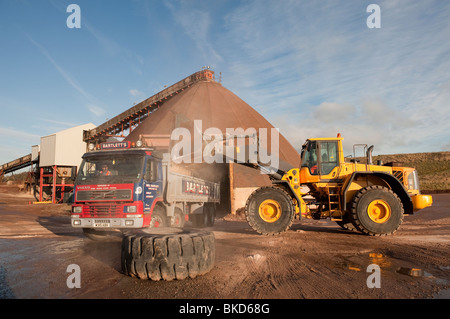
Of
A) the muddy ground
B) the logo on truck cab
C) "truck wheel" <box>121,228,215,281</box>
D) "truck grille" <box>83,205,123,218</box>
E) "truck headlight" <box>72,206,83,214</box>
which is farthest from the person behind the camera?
the logo on truck cab

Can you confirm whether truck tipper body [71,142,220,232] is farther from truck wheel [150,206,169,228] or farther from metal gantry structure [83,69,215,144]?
metal gantry structure [83,69,215,144]

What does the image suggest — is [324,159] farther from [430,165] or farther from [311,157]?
[430,165]

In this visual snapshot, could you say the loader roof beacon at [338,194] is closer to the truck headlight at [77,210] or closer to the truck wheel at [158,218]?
the truck wheel at [158,218]

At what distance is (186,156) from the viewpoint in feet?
79.6

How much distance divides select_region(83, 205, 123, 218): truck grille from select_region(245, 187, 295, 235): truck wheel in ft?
15.2

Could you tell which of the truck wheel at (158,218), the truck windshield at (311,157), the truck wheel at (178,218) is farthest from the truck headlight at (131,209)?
the truck windshield at (311,157)

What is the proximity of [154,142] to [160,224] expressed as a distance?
19.5 meters

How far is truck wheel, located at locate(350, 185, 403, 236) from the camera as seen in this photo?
990 centimetres

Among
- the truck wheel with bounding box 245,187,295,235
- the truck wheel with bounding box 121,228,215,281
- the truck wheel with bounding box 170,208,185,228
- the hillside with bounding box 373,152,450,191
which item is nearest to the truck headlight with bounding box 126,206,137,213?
the truck wheel with bounding box 170,208,185,228

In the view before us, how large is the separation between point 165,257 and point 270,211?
6.25m

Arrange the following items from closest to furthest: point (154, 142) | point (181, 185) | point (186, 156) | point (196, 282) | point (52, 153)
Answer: point (196, 282)
point (181, 185)
point (186, 156)
point (154, 142)
point (52, 153)

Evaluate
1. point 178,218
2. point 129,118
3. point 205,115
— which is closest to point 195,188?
point 178,218
